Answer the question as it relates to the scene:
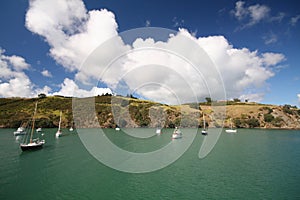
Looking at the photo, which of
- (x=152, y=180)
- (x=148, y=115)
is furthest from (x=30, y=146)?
(x=148, y=115)

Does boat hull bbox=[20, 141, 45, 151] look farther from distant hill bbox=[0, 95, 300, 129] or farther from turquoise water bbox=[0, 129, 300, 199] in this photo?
distant hill bbox=[0, 95, 300, 129]

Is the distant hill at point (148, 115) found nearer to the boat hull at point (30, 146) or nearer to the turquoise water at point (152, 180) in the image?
the boat hull at point (30, 146)

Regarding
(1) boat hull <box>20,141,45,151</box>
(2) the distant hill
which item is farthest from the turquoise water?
(2) the distant hill

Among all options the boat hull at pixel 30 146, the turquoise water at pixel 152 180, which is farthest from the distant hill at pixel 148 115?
the turquoise water at pixel 152 180

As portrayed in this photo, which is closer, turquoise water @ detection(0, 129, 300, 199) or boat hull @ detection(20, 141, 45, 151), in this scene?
turquoise water @ detection(0, 129, 300, 199)

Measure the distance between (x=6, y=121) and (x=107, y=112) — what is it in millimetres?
51357

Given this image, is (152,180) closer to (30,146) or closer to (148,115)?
(30,146)

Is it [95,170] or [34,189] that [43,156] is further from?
[34,189]

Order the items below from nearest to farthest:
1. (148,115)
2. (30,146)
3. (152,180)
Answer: (152,180), (30,146), (148,115)

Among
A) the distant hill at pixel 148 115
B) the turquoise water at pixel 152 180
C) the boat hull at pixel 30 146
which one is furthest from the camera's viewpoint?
the distant hill at pixel 148 115

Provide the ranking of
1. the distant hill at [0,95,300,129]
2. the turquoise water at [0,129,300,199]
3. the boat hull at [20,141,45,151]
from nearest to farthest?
the turquoise water at [0,129,300,199], the boat hull at [20,141,45,151], the distant hill at [0,95,300,129]

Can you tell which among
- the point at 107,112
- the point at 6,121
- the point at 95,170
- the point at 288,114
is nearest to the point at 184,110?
the point at 107,112

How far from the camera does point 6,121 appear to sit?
104 metres

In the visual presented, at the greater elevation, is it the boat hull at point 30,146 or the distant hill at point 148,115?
the distant hill at point 148,115
